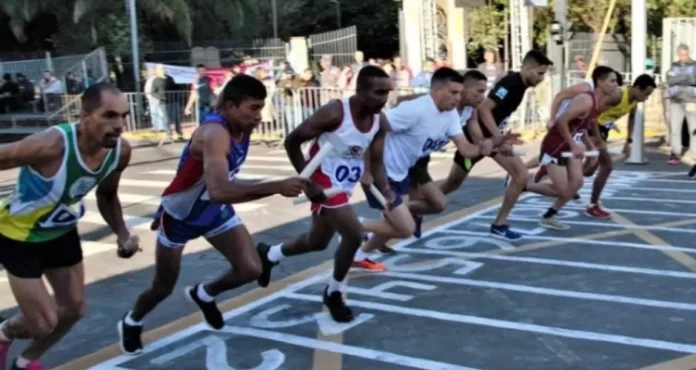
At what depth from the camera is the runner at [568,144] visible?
866 centimetres

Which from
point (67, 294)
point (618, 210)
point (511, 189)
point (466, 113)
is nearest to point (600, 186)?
point (618, 210)

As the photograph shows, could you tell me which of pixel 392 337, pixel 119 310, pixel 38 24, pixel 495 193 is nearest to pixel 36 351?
pixel 119 310

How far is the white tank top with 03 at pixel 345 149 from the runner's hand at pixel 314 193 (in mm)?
1080

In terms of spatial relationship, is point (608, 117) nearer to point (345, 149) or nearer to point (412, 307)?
point (412, 307)

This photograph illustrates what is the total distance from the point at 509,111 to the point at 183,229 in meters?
4.33

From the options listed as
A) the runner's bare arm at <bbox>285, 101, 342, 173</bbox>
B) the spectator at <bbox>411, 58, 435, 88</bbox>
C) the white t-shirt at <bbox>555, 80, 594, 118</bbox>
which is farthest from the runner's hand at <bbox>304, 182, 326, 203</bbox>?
the spectator at <bbox>411, 58, 435, 88</bbox>

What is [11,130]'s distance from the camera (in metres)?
23.3

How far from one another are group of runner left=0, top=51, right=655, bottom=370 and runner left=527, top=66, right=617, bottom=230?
1047 millimetres

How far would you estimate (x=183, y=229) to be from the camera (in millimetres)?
5285

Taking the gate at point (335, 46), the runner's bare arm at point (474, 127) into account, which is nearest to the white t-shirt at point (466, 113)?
the runner's bare arm at point (474, 127)

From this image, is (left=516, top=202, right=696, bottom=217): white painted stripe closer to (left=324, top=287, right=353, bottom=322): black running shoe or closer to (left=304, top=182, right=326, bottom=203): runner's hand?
(left=324, top=287, right=353, bottom=322): black running shoe

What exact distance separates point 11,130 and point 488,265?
1873 cm

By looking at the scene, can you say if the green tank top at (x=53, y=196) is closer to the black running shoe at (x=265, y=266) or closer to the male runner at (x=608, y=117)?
the black running shoe at (x=265, y=266)

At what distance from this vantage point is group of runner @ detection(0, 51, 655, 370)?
451 centimetres
